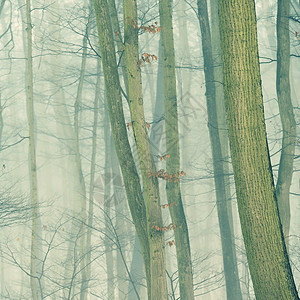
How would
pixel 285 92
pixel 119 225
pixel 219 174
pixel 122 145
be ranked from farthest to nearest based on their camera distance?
pixel 119 225
pixel 219 174
pixel 285 92
pixel 122 145

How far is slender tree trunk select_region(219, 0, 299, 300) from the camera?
4.52 m

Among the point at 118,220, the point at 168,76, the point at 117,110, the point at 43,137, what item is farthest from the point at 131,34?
the point at 43,137

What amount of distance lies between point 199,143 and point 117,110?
55.2ft

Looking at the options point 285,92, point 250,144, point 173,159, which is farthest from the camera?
point 173,159

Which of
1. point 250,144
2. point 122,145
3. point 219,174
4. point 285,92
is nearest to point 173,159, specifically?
point 219,174

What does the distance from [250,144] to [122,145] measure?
109 inches

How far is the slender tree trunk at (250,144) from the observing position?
4.52m

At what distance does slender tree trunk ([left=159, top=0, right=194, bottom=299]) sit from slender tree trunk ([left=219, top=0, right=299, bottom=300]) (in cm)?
405

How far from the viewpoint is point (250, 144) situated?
4609 millimetres

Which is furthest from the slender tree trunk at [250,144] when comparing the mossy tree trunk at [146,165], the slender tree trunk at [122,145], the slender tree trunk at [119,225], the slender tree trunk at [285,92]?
the slender tree trunk at [119,225]

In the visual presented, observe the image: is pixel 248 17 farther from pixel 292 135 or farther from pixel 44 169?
pixel 44 169

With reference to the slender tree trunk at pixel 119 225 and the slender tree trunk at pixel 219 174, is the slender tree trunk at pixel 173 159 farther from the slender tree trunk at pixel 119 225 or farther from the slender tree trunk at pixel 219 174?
the slender tree trunk at pixel 119 225

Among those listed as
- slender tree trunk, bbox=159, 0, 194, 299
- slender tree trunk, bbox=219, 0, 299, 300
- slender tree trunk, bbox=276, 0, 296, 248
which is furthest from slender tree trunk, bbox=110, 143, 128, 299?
slender tree trunk, bbox=219, 0, 299, 300

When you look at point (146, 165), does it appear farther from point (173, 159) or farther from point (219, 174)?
point (219, 174)
